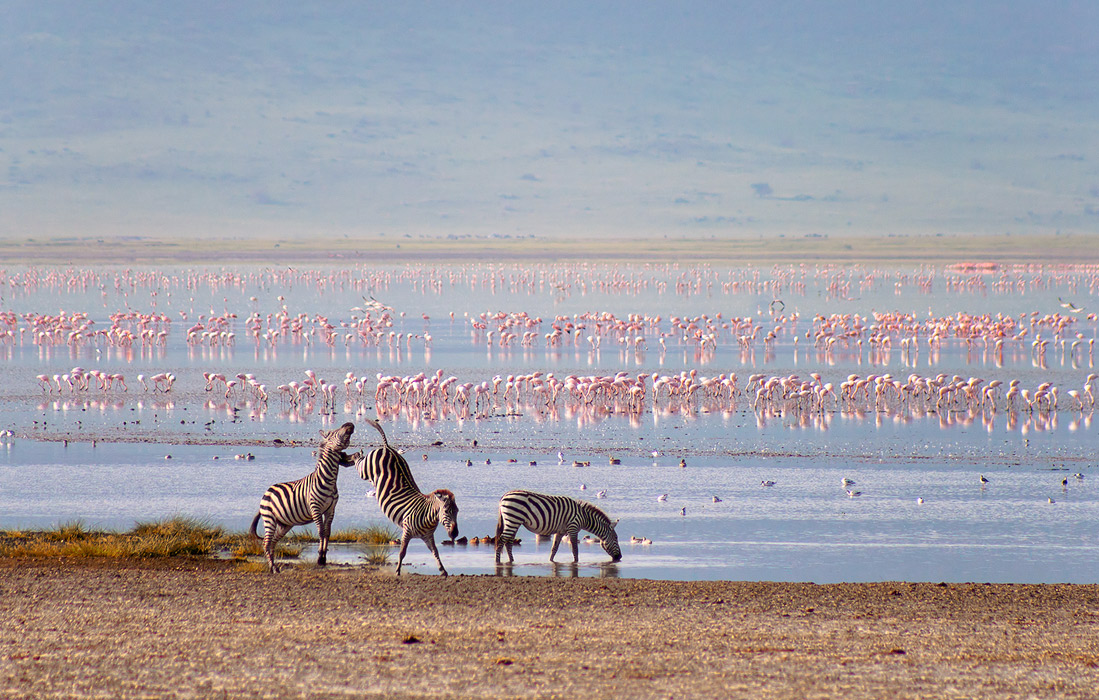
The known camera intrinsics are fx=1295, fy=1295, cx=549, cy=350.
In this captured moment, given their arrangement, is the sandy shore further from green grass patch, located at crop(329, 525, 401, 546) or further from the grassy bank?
green grass patch, located at crop(329, 525, 401, 546)

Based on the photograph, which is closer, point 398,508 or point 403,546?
point 403,546

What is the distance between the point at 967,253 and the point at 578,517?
127942mm

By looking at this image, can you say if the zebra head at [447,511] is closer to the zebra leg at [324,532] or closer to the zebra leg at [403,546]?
the zebra leg at [403,546]

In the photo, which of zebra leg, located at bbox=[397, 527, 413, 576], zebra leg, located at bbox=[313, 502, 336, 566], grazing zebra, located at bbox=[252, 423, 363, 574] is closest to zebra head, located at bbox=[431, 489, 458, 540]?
zebra leg, located at bbox=[397, 527, 413, 576]

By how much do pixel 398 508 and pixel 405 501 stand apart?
0.32 feet

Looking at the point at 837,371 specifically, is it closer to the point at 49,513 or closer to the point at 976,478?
the point at 976,478

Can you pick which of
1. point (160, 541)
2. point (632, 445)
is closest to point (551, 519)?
point (160, 541)

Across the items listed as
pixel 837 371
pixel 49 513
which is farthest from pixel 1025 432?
pixel 49 513

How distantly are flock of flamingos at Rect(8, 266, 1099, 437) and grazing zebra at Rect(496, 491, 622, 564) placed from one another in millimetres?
12443

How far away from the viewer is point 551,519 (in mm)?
12219

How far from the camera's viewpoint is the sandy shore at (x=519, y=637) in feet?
25.1

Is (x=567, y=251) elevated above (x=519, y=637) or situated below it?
above

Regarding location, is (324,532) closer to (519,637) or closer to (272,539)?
(272,539)

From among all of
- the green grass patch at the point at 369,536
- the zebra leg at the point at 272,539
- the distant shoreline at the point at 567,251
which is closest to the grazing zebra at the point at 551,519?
the green grass patch at the point at 369,536
